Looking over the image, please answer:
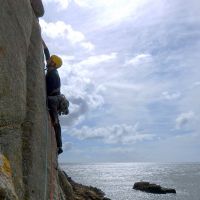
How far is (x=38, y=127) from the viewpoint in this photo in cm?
1151

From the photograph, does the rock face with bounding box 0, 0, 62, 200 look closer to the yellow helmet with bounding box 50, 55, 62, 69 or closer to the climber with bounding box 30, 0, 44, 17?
the yellow helmet with bounding box 50, 55, 62, 69

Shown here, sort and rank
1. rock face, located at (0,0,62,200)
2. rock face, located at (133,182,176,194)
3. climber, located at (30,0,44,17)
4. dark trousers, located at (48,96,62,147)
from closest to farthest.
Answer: rock face, located at (0,0,62,200), dark trousers, located at (48,96,62,147), climber, located at (30,0,44,17), rock face, located at (133,182,176,194)

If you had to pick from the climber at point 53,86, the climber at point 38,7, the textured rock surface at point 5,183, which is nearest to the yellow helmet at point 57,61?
the climber at point 53,86

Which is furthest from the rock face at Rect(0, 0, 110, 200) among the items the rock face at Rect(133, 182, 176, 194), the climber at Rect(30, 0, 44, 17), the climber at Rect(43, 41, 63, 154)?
the rock face at Rect(133, 182, 176, 194)

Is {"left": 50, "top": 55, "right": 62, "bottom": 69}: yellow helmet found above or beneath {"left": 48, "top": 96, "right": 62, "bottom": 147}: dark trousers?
above

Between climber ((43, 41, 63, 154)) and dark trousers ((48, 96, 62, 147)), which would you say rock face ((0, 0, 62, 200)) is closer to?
climber ((43, 41, 63, 154))

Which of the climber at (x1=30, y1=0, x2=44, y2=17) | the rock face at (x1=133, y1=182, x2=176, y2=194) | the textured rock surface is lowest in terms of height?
the rock face at (x1=133, y1=182, x2=176, y2=194)

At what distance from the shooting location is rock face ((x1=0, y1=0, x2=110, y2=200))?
368 inches

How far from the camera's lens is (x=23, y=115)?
34.6 feet

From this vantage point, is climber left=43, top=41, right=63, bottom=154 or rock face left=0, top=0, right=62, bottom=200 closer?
rock face left=0, top=0, right=62, bottom=200

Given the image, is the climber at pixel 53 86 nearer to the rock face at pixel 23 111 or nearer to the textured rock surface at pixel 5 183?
the rock face at pixel 23 111

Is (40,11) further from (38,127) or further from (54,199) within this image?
(54,199)

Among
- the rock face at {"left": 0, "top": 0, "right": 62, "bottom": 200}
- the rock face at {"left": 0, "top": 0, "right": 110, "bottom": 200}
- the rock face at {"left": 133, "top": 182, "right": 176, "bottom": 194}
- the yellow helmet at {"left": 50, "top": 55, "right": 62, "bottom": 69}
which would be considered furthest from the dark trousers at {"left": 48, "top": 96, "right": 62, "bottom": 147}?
the rock face at {"left": 133, "top": 182, "right": 176, "bottom": 194}

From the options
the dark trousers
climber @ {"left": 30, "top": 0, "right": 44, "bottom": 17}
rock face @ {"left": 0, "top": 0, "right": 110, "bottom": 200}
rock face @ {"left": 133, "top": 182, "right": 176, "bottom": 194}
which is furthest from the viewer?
rock face @ {"left": 133, "top": 182, "right": 176, "bottom": 194}
